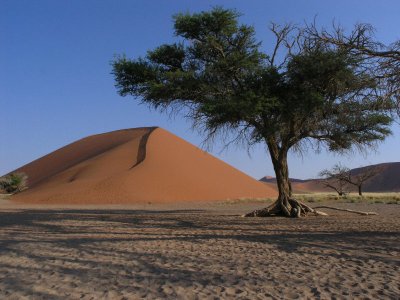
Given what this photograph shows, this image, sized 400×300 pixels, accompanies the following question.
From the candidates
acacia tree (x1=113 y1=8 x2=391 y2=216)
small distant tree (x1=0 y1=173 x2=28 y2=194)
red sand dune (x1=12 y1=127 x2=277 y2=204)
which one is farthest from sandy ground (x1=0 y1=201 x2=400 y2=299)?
small distant tree (x1=0 y1=173 x2=28 y2=194)

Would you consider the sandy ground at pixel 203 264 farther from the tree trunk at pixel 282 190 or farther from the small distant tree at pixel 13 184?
the small distant tree at pixel 13 184

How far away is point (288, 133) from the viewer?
19.1 metres

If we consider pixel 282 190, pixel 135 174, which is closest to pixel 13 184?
pixel 135 174

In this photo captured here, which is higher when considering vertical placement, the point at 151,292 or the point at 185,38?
the point at 185,38

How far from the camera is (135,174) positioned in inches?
2079

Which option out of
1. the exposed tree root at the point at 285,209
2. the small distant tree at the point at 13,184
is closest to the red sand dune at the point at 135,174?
the small distant tree at the point at 13,184

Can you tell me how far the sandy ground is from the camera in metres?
6.15

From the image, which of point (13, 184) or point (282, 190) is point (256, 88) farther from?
point (13, 184)

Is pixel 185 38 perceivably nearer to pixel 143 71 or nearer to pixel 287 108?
pixel 143 71

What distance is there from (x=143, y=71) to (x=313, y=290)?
14.2 m

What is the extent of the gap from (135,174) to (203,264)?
45262mm

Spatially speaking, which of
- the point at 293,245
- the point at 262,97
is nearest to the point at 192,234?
the point at 293,245

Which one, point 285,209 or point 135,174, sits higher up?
point 135,174

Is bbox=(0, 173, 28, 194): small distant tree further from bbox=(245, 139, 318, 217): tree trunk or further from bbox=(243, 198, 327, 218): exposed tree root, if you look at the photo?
bbox=(245, 139, 318, 217): tree trunk
